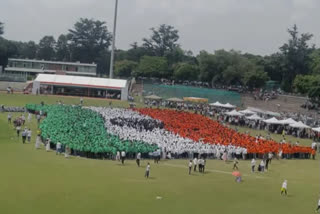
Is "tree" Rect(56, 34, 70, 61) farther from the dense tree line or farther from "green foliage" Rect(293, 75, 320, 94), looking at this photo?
"green foliage" Rect(293, 75, 320, 94)

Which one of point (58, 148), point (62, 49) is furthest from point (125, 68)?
point (58, 148)

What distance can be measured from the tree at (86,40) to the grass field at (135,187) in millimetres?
84536

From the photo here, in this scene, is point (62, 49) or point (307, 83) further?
point (62, 49)

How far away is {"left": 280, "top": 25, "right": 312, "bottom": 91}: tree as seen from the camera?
78.9m

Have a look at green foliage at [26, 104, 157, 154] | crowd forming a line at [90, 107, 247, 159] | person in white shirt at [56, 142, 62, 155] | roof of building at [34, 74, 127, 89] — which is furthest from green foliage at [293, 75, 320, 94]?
person in white shirt at [56, 142, 62, 155]

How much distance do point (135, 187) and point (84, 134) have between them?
37.5 feet

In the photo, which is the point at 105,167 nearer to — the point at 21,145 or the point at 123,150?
the point at 123,150

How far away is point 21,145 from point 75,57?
83647mm

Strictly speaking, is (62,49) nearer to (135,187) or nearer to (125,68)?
(125,68)

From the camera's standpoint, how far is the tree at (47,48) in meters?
117

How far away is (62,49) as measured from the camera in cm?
11675

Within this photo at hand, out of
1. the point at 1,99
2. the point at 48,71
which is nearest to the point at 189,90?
the point at 1,99

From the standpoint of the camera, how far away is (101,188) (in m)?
21.9

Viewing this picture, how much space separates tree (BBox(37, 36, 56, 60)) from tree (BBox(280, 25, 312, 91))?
61.8 metres
